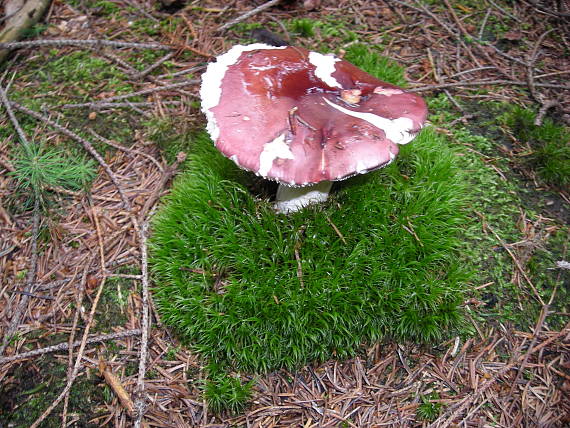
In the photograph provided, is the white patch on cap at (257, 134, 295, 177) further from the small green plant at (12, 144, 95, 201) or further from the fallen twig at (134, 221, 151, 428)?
the small green plant at (12, 144, 95, 201)

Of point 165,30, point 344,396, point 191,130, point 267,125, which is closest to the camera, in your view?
A: point 267,125

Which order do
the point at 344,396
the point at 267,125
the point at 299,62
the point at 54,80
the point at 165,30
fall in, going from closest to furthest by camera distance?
the point at 267,125, the point at 344,396, the point at 299,62, the point at 54,80, the point at 165,30

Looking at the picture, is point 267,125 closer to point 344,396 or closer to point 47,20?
point 344,396

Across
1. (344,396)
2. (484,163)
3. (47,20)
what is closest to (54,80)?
(47,20)

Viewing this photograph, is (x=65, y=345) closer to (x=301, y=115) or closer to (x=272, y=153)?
(x=272, y=153)

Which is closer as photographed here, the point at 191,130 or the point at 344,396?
the point at 344,396

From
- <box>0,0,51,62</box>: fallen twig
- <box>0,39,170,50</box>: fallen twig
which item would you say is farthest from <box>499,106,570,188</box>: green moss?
<box>0,0,51,62</box>: fallen twig

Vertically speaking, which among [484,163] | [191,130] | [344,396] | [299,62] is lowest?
[344,396]
